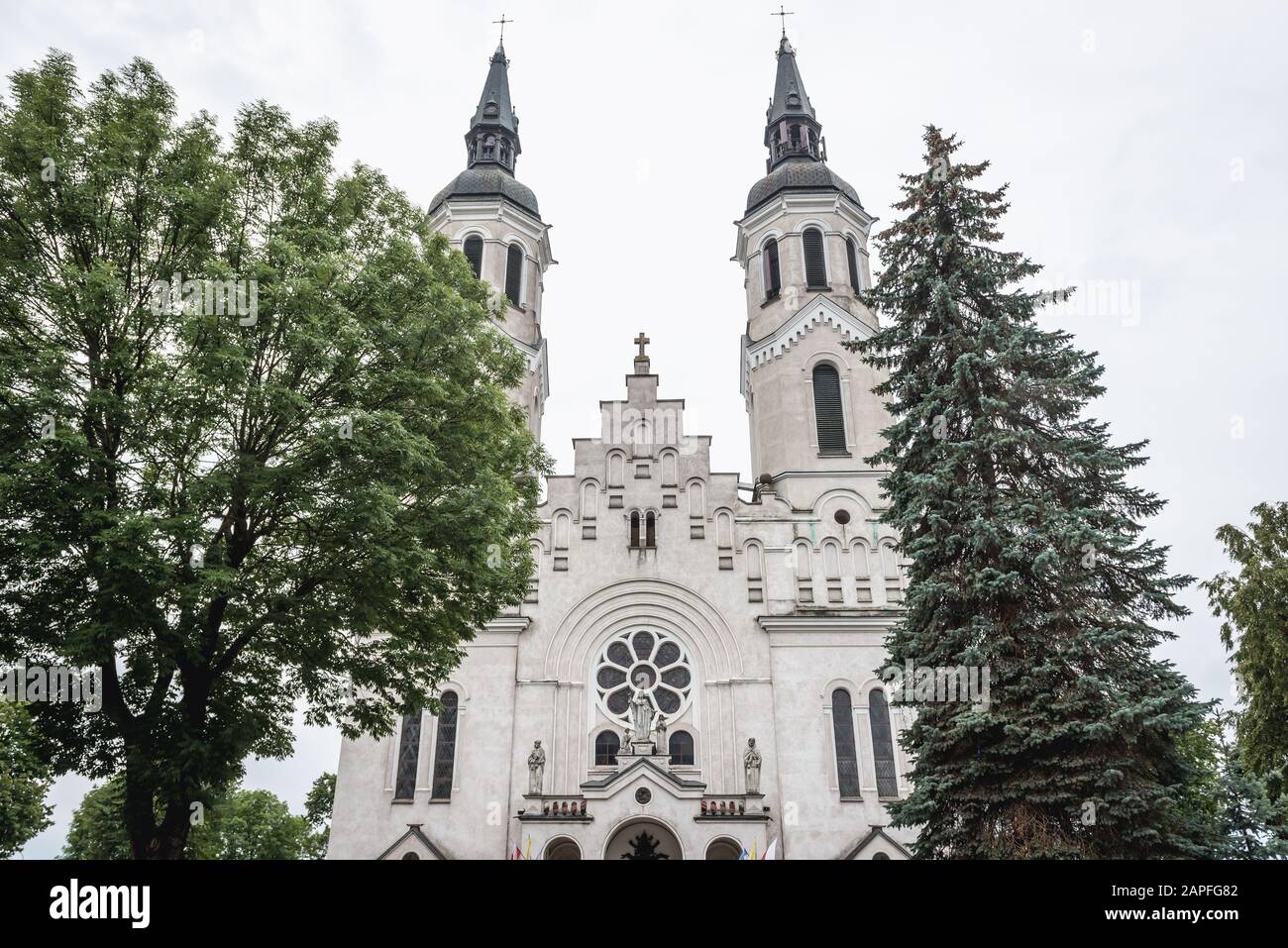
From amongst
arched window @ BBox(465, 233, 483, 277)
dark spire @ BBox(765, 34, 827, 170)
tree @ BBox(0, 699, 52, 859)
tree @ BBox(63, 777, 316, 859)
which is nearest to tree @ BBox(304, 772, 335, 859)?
tree @ BBox(63, 777, 316, 859)

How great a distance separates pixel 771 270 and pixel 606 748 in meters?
18.4

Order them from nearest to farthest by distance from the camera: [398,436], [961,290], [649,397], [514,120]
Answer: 1. [398,436]
2. [961,290]
3. [649,397]
4. [514,120]

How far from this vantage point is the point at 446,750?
22.8m

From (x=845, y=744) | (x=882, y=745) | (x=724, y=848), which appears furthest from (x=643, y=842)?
(x=882, y=745)

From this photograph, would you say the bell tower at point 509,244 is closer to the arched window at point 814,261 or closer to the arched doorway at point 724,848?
the arched window at point 814,261

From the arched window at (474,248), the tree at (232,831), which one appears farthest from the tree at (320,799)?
the arched window at (474,248)

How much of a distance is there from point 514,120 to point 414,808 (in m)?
30.5

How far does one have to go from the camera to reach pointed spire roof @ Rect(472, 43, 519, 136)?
3806 cm

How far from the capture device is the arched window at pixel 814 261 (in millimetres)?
31359

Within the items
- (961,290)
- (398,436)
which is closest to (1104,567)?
(961,290)

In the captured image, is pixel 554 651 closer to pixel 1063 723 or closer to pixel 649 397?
pixel 649 397

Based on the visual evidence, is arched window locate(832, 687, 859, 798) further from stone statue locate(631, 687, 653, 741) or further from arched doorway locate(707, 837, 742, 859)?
stone statue locate(631, 687, 653, 741)

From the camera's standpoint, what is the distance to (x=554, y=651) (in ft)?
78.6
